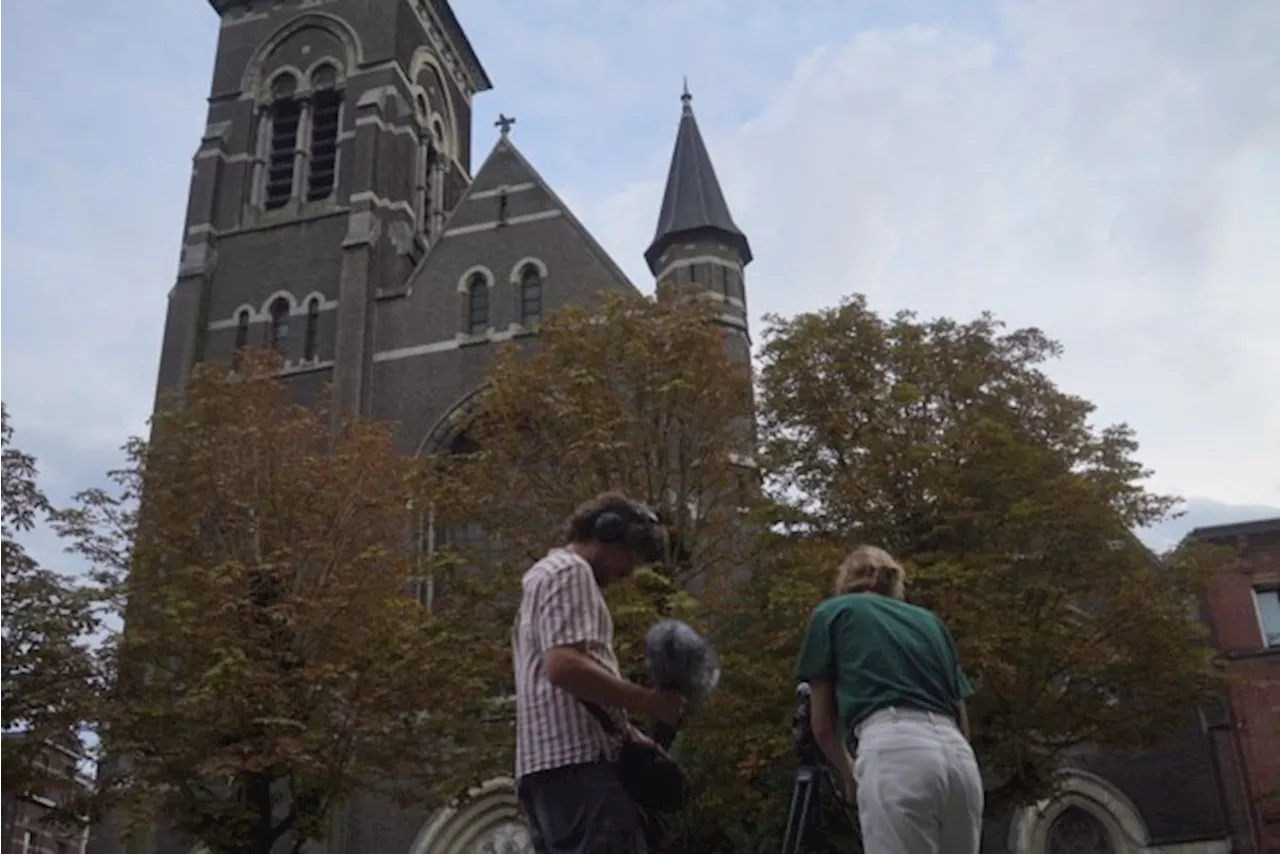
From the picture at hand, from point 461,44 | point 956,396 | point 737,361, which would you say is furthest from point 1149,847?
point 461,44

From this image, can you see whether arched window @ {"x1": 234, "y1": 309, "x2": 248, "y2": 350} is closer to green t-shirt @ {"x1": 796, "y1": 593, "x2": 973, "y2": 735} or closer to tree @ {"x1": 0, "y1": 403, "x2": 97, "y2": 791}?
tree @ {"x1": 0, "y1": 403, "x2": 97, "y2": 791}

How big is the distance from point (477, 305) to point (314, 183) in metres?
6.81

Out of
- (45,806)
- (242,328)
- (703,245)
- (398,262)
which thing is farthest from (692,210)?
(45,806)

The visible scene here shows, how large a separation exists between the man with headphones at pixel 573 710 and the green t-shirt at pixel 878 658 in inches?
40.1

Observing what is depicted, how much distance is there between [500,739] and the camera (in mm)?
15977

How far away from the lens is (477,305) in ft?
89.2

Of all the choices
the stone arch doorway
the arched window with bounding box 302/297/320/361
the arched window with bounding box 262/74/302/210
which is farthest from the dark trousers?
the arched window with bounding box 262/74/302/210

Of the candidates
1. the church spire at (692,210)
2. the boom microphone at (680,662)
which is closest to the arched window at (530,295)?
the church spire at (692,210)

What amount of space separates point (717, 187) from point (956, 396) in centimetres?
1178

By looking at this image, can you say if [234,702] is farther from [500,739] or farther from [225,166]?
[225,166]

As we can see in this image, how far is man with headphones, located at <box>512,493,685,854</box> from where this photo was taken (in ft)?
14.0

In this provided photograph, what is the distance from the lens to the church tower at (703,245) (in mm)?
25453

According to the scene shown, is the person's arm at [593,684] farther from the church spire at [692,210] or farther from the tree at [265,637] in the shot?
the church spire at [692,210]

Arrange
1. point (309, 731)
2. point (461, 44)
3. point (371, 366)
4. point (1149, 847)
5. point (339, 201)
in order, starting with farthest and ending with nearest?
point (461, 44)
point (339, 201)
point (371, 366)
point (1149, 847)
point (309, 731)
